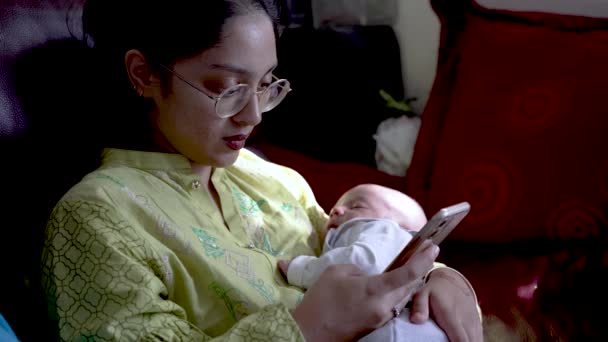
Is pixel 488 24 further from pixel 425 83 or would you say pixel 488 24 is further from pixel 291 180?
pixel 291 180

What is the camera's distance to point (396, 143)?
1.92 metres

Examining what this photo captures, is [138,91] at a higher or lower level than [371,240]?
higher

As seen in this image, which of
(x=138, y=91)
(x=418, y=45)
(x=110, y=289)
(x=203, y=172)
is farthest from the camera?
(x=418, y=45)

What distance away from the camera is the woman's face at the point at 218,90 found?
106cm

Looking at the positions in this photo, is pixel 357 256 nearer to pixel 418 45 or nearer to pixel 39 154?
pixel 39 154

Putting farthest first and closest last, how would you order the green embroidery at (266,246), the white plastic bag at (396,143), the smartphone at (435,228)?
the white plastic bag at (396,143) → the green embroidery at (266,246) → the smartphone at (435,228)

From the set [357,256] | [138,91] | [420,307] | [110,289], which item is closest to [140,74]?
[138,91]

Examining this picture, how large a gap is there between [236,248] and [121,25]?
44cm

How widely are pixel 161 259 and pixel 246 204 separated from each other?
0.34 meters

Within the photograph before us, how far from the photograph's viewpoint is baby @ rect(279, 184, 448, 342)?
1.03 m

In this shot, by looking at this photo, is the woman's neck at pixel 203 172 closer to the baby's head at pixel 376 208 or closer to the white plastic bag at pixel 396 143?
the baby's head at pixel 376 208

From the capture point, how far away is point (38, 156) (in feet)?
3.61

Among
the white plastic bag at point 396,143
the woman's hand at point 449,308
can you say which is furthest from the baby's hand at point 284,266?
the white plastic bag at point 396,143

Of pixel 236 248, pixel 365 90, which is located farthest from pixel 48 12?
pixel 365 90
